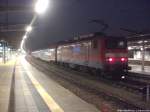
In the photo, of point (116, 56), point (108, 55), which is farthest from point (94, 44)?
point (116, 56)

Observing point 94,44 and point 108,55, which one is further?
point 94,44

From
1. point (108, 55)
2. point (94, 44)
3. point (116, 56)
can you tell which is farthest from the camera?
point (94, 44)

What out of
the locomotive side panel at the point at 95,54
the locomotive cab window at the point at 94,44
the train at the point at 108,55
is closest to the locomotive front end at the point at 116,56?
the train at the point at 108,55

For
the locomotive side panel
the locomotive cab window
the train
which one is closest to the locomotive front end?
the train

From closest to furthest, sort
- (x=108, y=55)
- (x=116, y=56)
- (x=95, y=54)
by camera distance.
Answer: (x=108, y=55)
(x=116, y=56)
(x=95, y=54)

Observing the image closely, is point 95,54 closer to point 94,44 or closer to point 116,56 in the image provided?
point 94,44

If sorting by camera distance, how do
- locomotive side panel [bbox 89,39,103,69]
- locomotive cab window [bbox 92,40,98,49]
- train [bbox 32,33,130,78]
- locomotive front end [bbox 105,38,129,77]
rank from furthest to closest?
locomotive cab window [bbox 92,40,98,49] → locomotive side panel [bbox 89,39,103,69] → train [bbox 32,33,130,78] → locomotive front end [bbox 105,38,129,77]

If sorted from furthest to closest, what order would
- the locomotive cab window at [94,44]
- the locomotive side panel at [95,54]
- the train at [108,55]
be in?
the locomotive cab window at [94,44], the locomotive side panel at [95,54], the train at [108,55]

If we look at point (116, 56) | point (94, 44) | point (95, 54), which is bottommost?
point (116, 56)

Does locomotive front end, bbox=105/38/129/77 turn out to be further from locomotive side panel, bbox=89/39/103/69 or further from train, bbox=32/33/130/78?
locomotive side panel, bbox=89/39/103/69

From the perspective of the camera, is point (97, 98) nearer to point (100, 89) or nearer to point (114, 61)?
point (100, 89)

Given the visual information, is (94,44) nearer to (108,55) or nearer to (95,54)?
(95,54)

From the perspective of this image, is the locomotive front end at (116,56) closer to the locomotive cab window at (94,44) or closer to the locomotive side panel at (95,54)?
the locomotive side panel at (95,54)

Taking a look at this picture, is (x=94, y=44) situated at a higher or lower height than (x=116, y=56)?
higher
